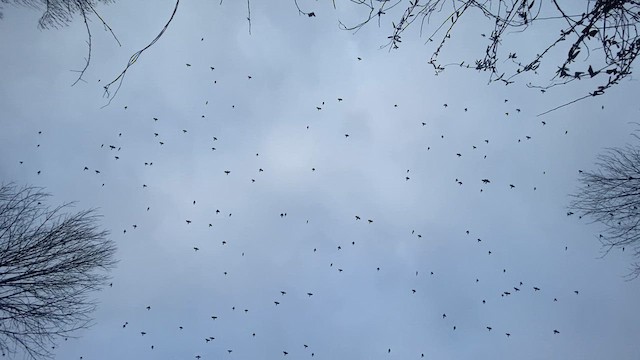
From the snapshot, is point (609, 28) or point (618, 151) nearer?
point (609, 28)

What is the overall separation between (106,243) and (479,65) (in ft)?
26.4

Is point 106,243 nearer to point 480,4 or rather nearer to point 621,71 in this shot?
point 480,4

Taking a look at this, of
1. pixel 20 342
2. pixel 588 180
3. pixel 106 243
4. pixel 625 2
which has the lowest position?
pixel 20 342

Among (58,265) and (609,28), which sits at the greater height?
(58,265)

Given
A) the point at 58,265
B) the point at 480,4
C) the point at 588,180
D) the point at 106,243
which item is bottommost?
the point at 480,4

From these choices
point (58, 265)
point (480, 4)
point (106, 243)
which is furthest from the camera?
point (106, 243)

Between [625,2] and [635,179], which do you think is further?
[635,179]

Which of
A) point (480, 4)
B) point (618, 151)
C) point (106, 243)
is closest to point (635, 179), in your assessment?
point (618, 151)

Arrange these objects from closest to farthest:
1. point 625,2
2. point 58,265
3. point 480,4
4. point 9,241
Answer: point 625,2 → point 480,4 → point 9,241 → point 58,265

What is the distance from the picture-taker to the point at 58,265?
6668 millimetres

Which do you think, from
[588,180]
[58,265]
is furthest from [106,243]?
[588,180]

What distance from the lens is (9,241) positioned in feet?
20.5

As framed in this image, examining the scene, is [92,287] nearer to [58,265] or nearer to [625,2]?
[58,265]

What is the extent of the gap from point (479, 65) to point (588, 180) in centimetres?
600
